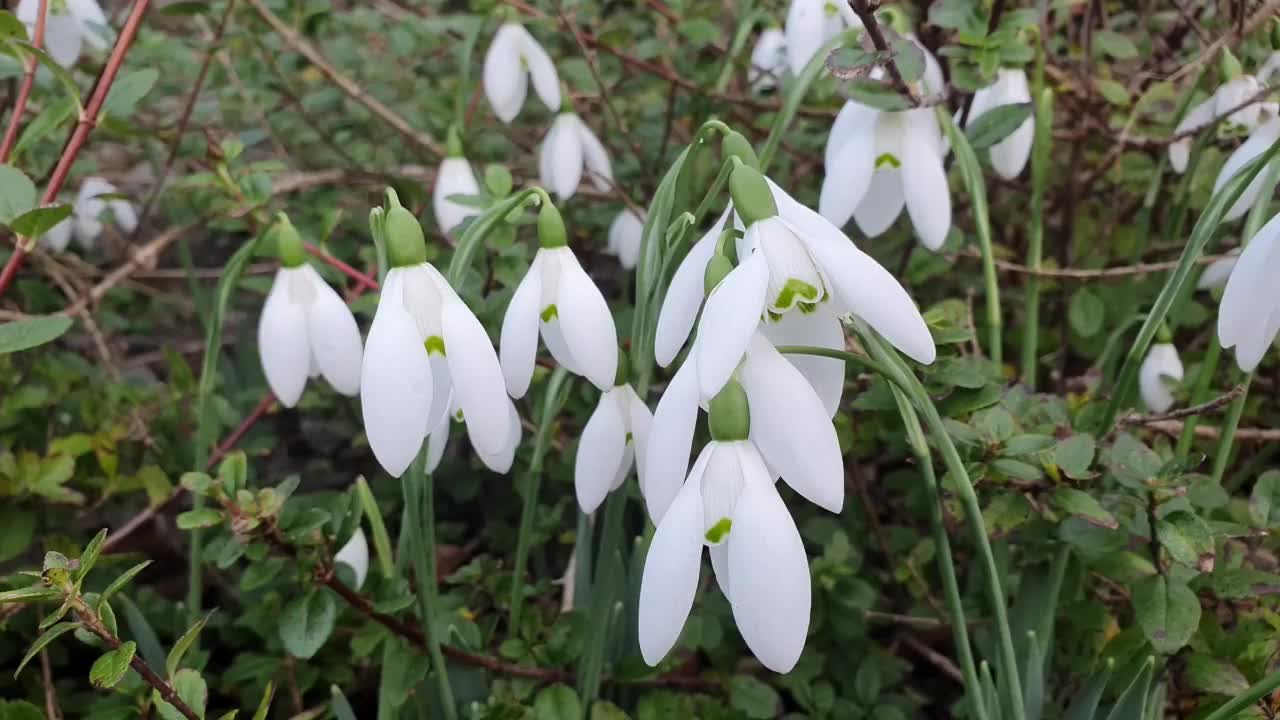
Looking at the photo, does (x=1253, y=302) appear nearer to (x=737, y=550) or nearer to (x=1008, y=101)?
(x=737, y=550)

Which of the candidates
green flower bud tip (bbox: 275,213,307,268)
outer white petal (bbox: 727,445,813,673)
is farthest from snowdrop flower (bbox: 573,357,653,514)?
green flower bud tip (bbox: 275,213,307,268)

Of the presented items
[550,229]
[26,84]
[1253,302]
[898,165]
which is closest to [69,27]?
[26,84]

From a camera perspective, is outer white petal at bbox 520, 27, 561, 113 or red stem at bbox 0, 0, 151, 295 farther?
outer white petal at bbox 520, 27, 561, 113

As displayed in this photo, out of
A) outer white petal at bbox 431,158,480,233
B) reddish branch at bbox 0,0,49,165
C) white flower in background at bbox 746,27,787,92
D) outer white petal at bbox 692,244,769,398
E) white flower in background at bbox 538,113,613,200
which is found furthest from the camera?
white flower in background at bbox 746,27,787,92

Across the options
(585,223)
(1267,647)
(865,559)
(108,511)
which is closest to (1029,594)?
(1267,647)

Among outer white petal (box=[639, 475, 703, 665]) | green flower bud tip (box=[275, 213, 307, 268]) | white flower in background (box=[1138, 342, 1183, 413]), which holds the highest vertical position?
outer white petal (box=[639, 475, 703, 665])

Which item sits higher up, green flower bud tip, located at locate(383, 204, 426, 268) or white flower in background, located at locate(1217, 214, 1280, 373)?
white flower in background, located at locate(1217, 214, 1280, 373)

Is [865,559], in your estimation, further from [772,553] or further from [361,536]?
[772,553]

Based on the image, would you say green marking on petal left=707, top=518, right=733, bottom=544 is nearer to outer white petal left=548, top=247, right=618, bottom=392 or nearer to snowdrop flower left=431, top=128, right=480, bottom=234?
outer white petal left=548, top=247, right=618, bottom=392
